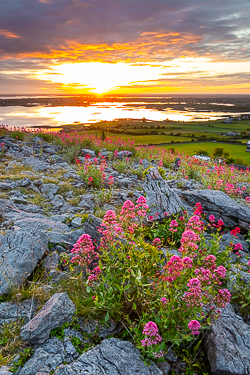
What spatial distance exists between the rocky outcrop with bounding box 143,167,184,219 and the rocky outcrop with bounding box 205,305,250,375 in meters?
3.15

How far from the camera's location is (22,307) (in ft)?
13.0

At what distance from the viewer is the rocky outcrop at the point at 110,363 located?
2.90 meters

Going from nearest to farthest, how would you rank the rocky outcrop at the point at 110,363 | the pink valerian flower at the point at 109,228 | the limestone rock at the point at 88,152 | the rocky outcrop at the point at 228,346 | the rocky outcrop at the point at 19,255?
the rocky outcrop at the point at 110,363, the rocky outcrop at the point at 228,346, the pink valerian flower at the point at 109,228, the rocky outcrop at the point at 19,255, the limestone rock at the point at 88,152

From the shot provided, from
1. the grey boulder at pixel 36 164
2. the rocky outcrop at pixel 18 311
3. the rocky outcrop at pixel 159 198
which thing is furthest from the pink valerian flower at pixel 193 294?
the grey boulder at pixel 36 164

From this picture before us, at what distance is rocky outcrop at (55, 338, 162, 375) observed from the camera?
2.90 meters

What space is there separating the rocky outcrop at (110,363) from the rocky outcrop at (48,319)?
557mm

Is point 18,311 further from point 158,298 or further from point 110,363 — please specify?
point 158,298

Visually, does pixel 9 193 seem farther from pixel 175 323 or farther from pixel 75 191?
pixel 175 323

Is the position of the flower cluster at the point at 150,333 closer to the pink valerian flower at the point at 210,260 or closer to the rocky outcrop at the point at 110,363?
the rocky outcrop at the point at 110,363

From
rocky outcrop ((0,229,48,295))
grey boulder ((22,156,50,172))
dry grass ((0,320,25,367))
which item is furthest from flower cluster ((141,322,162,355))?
grey boulder ((22,156,50,172))

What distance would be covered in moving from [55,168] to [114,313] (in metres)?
9.94

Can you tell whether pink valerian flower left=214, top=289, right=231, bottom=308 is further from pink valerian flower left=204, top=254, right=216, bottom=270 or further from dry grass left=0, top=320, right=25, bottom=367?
dry grass left=0, top=320, right=25, bottom=367

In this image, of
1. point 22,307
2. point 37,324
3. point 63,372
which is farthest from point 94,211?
point 63,372

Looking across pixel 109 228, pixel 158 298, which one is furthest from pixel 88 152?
pixel 158 298
